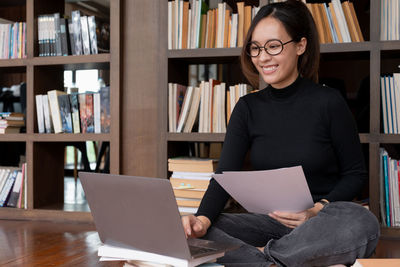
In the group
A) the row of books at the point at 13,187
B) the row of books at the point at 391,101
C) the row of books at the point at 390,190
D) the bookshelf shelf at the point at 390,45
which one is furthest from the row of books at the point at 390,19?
the row of books at the point at 13,187

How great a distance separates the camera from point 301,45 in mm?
1507

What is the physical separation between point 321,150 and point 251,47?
40 centimetres

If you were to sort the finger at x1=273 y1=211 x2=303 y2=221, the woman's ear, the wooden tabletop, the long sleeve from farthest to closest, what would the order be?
the wooden tabletop, the woman's ear, the long sleeve, the finger at x1=273 y1=211 x2=303 y2=221

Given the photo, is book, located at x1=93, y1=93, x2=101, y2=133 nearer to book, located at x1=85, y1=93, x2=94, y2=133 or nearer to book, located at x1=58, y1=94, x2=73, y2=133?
book, located at x1=85, y1=93, x2=94, y2=133

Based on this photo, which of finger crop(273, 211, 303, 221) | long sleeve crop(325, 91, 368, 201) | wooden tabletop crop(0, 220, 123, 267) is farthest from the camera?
wooden tabletop crop(0, 220, 123, 267)

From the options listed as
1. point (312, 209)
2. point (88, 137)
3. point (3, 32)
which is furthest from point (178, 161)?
point (3, 32)

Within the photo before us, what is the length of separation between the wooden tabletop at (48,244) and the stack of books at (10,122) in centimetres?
54

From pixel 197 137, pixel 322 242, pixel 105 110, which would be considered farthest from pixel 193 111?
pixel 322 242

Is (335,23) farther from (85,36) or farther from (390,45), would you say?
(85,36)

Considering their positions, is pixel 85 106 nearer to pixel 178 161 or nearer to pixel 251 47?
pixel 178 161

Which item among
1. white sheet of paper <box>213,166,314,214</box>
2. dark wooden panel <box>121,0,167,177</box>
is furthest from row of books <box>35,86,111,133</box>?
white sheet of paper <box>213,166,314,214</box>

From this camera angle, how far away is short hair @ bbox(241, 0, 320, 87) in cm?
146

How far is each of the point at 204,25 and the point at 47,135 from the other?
1069mm

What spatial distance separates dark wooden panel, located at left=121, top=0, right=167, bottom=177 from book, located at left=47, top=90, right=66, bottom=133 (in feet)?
1.25
